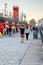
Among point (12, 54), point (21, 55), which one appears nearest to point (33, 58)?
point (21, 55)

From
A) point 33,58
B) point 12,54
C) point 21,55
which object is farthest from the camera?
point 12,54

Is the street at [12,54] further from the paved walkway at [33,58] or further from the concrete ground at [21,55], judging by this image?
the paved walkway at [33,58]

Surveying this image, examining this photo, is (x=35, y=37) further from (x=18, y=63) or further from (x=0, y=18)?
(x=18, y=63)

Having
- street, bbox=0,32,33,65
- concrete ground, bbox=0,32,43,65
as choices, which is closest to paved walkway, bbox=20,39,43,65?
concrete ground, bbox=0,32,43,65

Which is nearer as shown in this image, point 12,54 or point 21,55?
point 21,55

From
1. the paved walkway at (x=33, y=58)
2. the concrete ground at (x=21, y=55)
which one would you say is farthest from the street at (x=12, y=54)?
the paved walkway at (x=33, y=58)

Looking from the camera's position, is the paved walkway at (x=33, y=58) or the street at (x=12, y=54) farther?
the street at (x=12, y=54)

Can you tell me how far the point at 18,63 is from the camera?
13.6 m

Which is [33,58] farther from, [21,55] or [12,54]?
[12,54]

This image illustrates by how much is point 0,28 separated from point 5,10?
36321mm

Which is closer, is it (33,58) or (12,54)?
(33,58)

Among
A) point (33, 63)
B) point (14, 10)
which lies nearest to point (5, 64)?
point (33, 63)

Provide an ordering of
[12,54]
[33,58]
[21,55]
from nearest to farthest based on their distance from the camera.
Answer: [33,58] < [21,55] < [12,54]

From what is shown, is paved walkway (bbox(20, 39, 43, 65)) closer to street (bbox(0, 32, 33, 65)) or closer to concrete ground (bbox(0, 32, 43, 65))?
concrete ground (bbox(0, 32, 43, 65))
